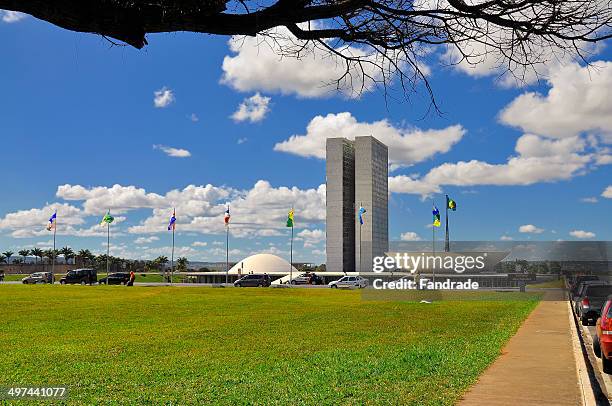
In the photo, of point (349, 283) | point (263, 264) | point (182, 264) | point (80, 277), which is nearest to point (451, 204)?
point (349, 283)

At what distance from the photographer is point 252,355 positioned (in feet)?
48.4

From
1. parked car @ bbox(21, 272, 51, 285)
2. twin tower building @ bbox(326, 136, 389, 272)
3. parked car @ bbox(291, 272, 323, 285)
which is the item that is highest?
twin tower building @ bbox(326, 136, 389, 272)

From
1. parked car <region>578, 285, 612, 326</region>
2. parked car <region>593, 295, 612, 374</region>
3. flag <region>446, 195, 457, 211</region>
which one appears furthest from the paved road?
flag <region>446, 195, 457, 211</region>

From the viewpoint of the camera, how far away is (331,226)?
144 m

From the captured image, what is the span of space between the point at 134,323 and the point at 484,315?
14.8 metres

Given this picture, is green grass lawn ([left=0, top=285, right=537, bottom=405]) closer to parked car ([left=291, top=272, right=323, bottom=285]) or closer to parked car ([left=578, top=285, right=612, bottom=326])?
parked car ([left=578, top=285, right=612, bottom=326])

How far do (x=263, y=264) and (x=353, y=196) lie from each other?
2823cm

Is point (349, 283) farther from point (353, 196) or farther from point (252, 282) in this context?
point (353, 196)

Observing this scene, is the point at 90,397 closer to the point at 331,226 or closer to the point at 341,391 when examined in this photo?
the point at 341,391

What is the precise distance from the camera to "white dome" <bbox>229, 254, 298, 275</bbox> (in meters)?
130

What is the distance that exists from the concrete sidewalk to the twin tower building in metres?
123

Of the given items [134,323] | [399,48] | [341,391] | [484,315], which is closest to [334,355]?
[341,391]

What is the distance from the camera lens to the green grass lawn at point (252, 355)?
390 inches

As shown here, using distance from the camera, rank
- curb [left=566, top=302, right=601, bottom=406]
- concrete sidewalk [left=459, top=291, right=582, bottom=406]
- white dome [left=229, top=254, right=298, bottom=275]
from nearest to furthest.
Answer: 1. concrete sidewalk [left=459, top=291, right=582, bottom=406]
2. curb [left=566, top=302, right=601, bottom=406]
3. white dome [left=229, top=254, right=298, bottom=275]
